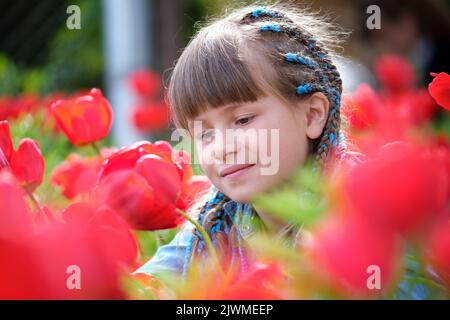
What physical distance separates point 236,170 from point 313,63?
248mm

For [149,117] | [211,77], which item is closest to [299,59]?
[211,77]

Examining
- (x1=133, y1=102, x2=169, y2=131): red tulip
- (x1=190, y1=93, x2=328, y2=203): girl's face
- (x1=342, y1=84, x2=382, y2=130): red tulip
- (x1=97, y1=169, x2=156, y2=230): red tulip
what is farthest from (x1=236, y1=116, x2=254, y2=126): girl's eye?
(x1=133, y1=102, x2=169, y2=131): red tulip

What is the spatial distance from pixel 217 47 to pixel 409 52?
7.00ft

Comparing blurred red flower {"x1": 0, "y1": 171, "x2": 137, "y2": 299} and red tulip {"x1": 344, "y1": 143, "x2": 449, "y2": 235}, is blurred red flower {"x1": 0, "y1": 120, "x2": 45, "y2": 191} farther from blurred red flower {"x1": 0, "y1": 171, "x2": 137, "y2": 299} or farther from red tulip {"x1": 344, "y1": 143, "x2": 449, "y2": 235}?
red tulip {"x1": 344, "y1": 143, "x2": 449, "y2": 235}

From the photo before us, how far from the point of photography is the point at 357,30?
12.4 feet

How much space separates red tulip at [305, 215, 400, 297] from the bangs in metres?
0.59

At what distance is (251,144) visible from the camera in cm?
75

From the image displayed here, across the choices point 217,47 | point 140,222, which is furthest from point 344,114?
point 140,222

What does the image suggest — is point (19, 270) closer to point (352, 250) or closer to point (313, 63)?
point (352, 250)

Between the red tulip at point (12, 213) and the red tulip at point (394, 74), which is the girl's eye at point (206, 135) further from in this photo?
the red tulip at point (394, 74)

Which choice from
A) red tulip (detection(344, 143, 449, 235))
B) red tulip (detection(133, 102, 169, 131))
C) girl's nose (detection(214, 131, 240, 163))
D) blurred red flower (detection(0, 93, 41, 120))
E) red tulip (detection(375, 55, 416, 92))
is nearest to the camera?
red tulip (detection(344, 143, 449, 235))

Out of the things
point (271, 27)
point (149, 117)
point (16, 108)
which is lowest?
point (149, 117)

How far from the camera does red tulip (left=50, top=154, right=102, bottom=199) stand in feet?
2.54

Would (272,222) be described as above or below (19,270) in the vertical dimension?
below
